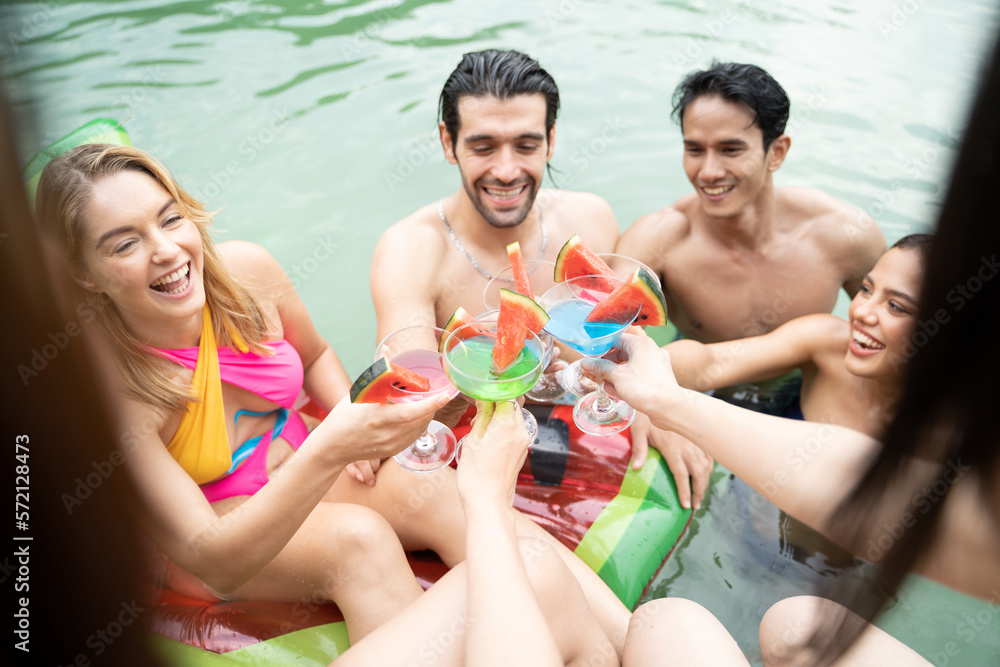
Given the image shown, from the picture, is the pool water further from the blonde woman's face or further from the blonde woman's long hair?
the blonde woman's face

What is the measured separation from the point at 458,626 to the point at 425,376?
2.55ft

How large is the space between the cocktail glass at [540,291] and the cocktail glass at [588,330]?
0.28m

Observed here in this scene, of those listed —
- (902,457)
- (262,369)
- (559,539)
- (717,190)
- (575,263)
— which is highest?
(902,457)

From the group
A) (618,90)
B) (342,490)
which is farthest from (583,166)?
(342,490)

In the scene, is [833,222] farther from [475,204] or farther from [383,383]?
[383,383]

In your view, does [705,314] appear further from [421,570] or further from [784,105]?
A: [421,570]

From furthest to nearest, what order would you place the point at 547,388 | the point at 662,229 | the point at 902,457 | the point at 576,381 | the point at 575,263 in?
the point at 662,229, the point at 547,388, the point at 576,381, the point at 575,263, the point at 902,457

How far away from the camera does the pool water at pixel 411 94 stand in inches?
262

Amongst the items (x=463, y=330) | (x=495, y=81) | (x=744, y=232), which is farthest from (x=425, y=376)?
(x=744, y=232)

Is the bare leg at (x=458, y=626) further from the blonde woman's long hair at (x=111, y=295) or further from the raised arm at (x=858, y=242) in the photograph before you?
the raised arm at (x=858, y=242)


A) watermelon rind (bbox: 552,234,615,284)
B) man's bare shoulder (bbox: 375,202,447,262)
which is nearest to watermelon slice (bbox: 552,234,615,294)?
watermelon rind (bbox: 552,234,615,284)

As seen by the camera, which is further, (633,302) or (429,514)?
(429,514)

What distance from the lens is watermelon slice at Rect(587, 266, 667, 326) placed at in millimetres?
2332

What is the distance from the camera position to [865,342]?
11.4 ft
